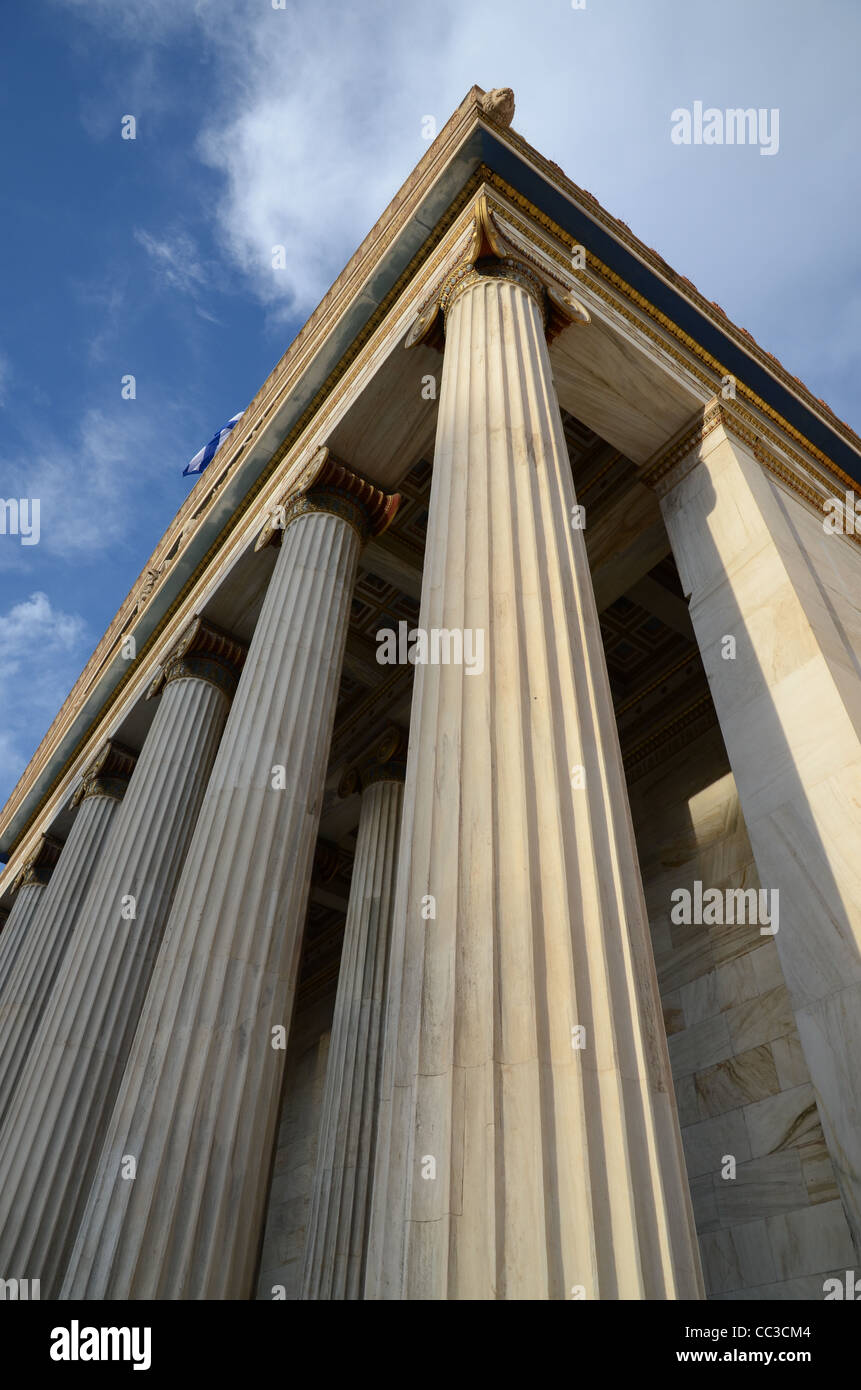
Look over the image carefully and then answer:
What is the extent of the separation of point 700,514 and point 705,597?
1581 millimetres

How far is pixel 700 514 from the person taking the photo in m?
12.3

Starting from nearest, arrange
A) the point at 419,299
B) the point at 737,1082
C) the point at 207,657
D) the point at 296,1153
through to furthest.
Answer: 1. the point at 737,1082
2. the point at 419,299
3. the point at 207,657
4. the point at 296,1153

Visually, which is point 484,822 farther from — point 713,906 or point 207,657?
point 207,657

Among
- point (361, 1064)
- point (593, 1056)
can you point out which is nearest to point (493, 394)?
point (593, 1056)

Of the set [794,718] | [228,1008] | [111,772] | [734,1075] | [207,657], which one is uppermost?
[111,772]

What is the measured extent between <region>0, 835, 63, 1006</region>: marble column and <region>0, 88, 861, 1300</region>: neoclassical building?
1294 millimetres

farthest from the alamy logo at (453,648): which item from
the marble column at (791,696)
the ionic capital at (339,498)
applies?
the ionic capital at (339,498)

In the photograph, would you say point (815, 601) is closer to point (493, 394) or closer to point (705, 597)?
point (705, 597)

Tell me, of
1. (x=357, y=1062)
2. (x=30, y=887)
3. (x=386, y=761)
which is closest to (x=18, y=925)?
(x=30, y=887)

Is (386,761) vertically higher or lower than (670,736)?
higher

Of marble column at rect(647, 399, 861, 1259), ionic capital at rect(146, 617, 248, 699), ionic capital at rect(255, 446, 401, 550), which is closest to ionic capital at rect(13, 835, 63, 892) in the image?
ionic capital at rect(146, 617, 248, 699)

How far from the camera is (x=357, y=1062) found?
15727 millimetres

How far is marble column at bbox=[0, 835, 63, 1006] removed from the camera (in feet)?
71.4
